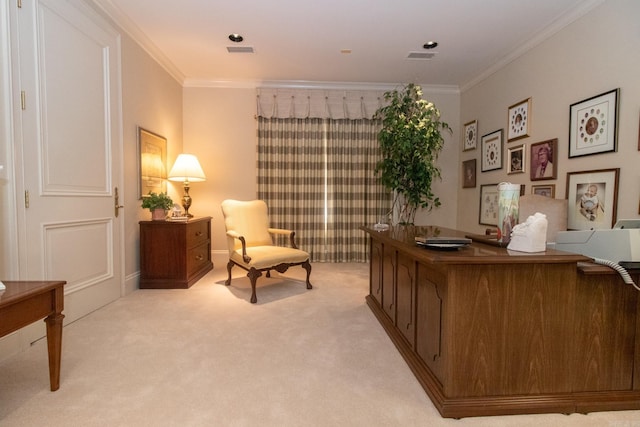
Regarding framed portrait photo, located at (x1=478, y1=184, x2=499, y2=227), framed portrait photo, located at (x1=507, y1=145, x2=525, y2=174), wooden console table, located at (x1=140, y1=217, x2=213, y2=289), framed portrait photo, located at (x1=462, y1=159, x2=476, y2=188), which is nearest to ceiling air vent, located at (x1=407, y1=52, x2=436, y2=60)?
framed portrait photo, located at (x1=507, y1=145, x2=525, y2=174)

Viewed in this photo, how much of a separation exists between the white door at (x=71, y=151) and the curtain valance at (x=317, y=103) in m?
2.10

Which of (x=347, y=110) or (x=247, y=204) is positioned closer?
(x=247, y=204)

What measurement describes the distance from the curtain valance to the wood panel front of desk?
3.78 metres

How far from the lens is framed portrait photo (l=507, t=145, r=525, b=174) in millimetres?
3654

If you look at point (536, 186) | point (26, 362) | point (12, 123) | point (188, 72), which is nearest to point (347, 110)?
point (188, 72)

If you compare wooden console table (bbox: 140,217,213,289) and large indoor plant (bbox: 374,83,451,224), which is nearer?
wooden console table (bbox: 140,217,213,289)

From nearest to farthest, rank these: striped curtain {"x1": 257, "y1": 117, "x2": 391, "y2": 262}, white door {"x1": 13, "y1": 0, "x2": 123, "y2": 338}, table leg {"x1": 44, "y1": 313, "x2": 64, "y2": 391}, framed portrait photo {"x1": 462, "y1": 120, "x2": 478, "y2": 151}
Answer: table leg {"x1": 44, "y1": 313, "x2": 64, "y2": 391}
white door {"x1": 13, "y1": 0, "x2": 123, "y2": 338}
framed portrait photo {"x1": 462, "y1": 120, "x2": 478, "y2": 151}
striped curtain {"x1": 257, "y1": 117, "x2": 391, "y2": 262}

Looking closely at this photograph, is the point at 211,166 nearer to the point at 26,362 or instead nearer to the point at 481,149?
the point at 26,362

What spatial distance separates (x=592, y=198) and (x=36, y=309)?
3.83 metres

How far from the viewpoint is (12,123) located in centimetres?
209

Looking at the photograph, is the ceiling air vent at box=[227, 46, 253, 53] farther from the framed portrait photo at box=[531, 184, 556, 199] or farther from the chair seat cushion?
the framed portrait photo at box=[531, 184, 556, 199]

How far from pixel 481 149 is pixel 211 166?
3.86 metres

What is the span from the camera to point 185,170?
4008 mm

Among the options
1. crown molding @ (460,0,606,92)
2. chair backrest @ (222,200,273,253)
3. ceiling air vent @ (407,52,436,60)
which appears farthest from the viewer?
ceiling air vent @ (407,52,436,60)
